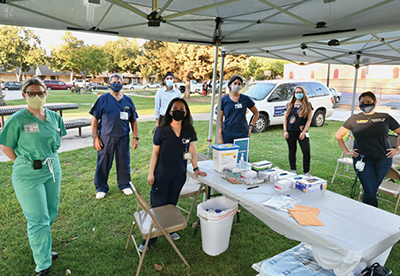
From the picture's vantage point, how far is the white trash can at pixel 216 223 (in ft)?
9.29

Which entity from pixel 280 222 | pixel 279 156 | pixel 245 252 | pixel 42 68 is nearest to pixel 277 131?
pixel 279 156

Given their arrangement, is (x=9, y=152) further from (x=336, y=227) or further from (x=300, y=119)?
(x=300, y=119)

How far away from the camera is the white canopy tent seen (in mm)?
3125

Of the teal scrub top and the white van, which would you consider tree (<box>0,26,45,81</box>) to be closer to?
the white van

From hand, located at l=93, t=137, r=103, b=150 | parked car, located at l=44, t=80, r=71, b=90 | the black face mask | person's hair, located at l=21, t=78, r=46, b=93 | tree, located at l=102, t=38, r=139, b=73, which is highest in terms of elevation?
→ tree, located at l=102, t=38, r=139, b=73

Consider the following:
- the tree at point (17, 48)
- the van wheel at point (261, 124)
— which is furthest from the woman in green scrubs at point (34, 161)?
the tree at point (17, 48)

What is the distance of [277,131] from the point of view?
34.3 ft

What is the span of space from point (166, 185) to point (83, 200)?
1993mm

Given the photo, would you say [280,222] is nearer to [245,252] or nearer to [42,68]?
[245,252]

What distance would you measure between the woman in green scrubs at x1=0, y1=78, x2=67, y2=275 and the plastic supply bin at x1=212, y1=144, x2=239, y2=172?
68.8 inches

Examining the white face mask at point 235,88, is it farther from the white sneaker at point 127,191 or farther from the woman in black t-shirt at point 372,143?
the white sneaker at point 127,191

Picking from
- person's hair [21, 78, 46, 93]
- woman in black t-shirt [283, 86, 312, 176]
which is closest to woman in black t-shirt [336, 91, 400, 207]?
woman in black t-shirt [283, 86, 312, 176]

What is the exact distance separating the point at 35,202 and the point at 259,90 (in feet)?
29.3

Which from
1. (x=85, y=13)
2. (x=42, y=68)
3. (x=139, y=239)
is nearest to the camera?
(x=139, y=239)
